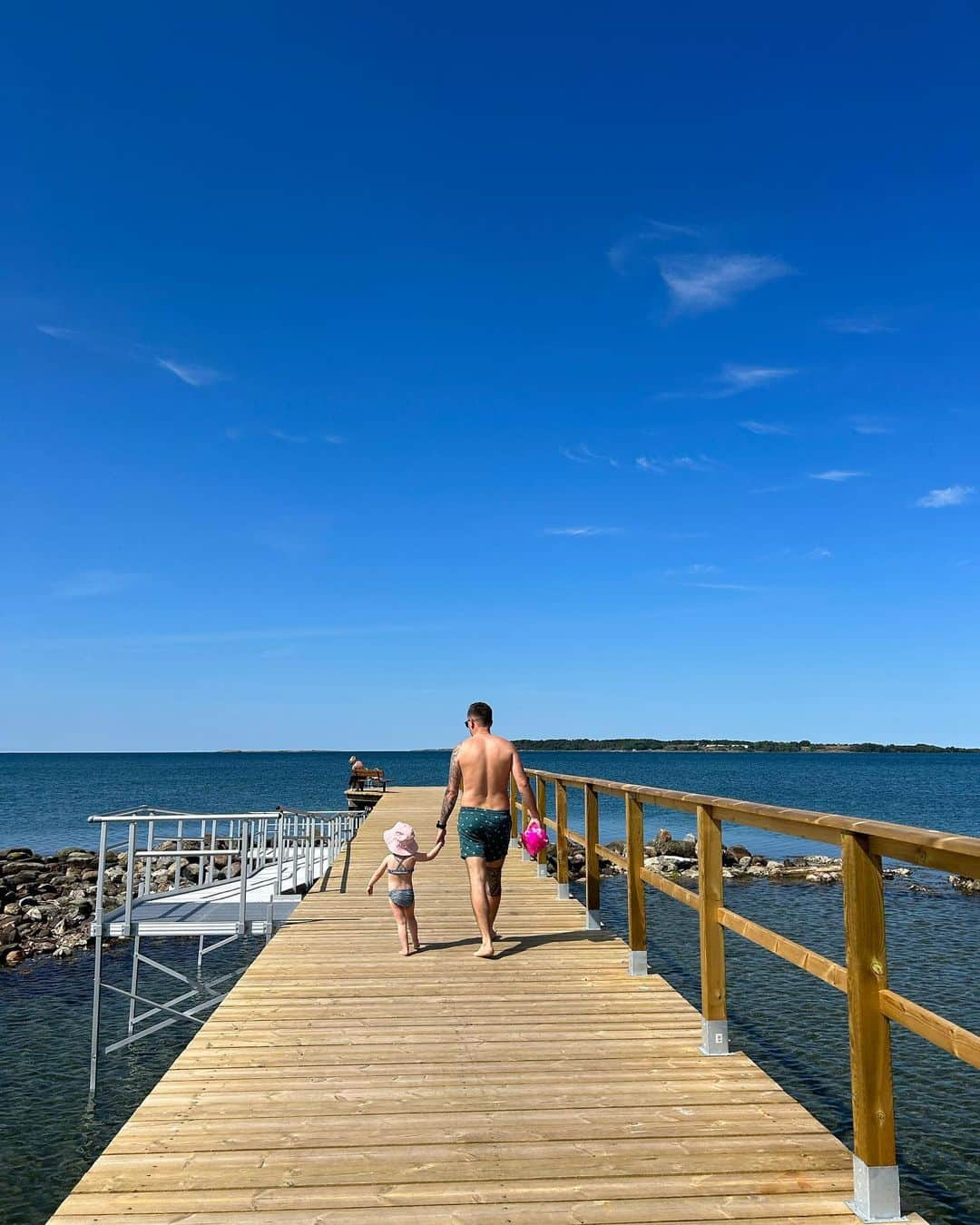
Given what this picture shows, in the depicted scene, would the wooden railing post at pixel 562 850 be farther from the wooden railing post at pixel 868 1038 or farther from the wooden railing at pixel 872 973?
the wooden railing post at pixel 868 1038

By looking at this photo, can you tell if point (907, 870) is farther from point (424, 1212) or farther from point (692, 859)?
point (424, 1212)

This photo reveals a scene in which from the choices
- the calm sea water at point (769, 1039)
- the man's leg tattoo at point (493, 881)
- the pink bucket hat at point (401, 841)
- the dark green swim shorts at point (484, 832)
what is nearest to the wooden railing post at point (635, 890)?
the dark green swim shorts at point (484, 832)

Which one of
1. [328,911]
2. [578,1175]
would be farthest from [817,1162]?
[328,911]

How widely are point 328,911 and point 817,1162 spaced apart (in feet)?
21.8

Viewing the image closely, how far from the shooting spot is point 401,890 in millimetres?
7238

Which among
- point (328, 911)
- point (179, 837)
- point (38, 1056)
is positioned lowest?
point (38, 1056)

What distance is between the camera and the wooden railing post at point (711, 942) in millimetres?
4895

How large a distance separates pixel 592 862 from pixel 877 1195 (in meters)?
5.26

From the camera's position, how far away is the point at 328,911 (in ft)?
31.2

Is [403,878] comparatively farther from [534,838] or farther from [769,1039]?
[769,1039]

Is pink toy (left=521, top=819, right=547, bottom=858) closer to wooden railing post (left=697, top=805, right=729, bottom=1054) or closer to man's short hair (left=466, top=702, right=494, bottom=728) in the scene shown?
man's short hair (left=466, top=702, right=494, bottom=728)

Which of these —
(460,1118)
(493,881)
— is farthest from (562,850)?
(460,1118)

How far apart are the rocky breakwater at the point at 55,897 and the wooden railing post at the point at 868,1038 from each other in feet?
35.4

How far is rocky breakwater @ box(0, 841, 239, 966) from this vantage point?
1661 centimetres
